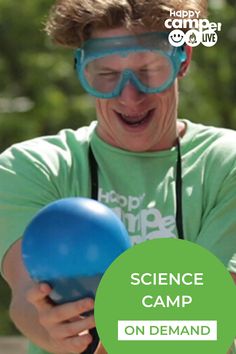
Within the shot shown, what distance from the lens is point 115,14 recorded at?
8.04 ft

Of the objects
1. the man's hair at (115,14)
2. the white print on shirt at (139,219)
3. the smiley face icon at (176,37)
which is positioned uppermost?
the man's hair at (115,14)

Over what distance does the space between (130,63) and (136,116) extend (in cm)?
11

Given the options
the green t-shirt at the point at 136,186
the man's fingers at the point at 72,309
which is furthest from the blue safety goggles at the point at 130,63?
the man's fingers at the point at 72,309

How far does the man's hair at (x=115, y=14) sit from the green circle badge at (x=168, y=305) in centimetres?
54

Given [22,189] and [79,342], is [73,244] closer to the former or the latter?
[79,342]

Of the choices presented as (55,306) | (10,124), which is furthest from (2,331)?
(55,306)

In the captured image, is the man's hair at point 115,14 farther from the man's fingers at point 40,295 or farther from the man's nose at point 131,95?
the man's fingers at point 40,295

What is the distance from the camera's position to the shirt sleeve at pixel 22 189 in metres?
2.48

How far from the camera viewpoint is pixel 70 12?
250 cm

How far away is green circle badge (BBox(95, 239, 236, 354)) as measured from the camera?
2.11 m

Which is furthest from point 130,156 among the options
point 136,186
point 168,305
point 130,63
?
point 168,305

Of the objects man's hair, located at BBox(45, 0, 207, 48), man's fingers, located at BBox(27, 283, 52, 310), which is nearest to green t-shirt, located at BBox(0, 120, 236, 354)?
man's hair, located at BBox(45, 0, 207, 48)

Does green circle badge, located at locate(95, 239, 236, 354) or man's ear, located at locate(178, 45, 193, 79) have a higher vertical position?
man's ear, located at locate(178, 45, 193, 79)

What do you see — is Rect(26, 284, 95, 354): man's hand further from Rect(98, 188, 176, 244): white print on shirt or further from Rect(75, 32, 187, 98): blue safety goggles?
Rect(75, 32, 187, 98): blue safety goggles
